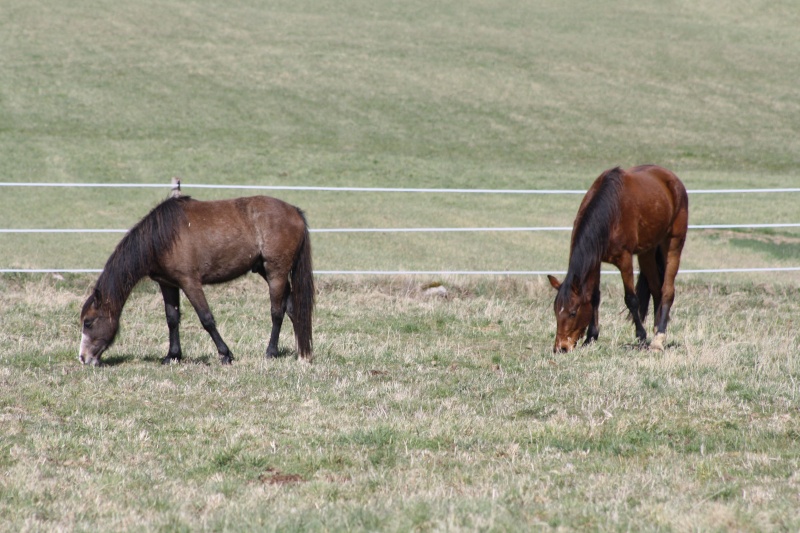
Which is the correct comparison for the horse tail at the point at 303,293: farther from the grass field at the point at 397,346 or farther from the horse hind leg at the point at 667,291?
the horse hind leg at the point at 667,291

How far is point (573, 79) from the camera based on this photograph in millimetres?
42062

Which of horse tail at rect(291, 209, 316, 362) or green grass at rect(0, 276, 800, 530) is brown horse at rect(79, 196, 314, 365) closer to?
horse tail at rect(291, 209, 316, 362)

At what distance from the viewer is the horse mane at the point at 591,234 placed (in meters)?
9.40

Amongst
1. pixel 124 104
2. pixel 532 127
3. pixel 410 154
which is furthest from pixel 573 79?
pixel 124 104

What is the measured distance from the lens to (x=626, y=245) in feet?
32.1

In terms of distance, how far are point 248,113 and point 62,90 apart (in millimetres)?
7246

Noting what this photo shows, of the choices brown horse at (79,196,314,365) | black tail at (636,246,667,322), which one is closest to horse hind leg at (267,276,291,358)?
brown horse at (79,196,314,365)

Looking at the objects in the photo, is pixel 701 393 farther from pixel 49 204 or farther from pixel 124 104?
pixel 124 104

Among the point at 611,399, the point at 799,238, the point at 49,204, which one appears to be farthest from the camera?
the point at 49,204

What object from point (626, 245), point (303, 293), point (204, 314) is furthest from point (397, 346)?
point (626, 245)

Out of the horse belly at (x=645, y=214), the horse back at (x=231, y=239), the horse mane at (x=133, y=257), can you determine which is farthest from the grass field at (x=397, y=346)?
the horse belly at (x=645, y=214)

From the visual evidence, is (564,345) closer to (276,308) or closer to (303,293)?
(303,293)

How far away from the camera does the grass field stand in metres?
5.21

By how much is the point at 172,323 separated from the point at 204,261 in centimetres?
65
